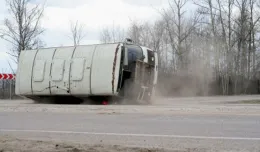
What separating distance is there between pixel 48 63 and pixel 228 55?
62.4 ft

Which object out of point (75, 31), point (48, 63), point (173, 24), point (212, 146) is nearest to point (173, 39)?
point (173, 24)

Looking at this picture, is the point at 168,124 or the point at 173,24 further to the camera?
the point at 173,24

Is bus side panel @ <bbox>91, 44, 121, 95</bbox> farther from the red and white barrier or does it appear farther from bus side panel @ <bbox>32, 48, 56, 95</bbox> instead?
the red and white barrier

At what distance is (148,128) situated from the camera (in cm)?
863

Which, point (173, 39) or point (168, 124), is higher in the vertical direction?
point (173, 39)

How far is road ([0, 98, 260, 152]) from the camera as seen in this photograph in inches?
273

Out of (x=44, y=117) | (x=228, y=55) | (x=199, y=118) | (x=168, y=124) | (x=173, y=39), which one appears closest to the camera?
(x=168, y=124)

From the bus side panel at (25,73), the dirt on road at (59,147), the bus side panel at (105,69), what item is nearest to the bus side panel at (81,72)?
the bus side panel at (105,69)

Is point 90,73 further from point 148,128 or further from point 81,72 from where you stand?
point 148,128

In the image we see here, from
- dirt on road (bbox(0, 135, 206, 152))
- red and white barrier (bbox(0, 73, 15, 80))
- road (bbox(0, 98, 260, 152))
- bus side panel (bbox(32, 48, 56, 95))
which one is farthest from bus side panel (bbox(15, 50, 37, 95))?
dirt on road (bbox(0, 135, 206, 152))

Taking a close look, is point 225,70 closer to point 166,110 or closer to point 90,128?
point 166,110

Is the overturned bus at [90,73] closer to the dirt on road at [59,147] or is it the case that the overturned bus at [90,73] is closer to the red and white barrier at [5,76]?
the dirt on road at [59,147]

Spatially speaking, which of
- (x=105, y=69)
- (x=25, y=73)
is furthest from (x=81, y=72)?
(x=25, y=73)

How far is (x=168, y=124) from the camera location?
9117mm
